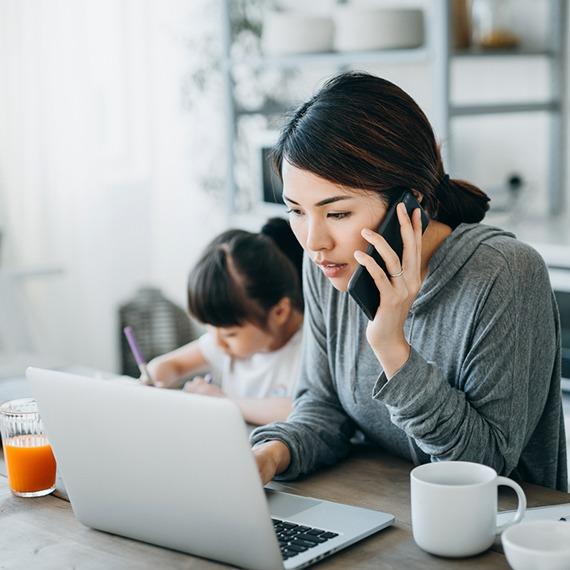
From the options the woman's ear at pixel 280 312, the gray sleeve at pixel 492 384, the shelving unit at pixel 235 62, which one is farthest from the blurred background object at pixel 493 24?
the gray sleeve at pixel 492 384

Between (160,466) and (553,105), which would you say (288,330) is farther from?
(553,105)

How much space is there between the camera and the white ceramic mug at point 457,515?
1142 mm

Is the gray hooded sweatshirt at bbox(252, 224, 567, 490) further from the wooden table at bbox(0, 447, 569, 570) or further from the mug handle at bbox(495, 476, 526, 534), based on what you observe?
the mug handle at bbox(495, 476, 526, 534)

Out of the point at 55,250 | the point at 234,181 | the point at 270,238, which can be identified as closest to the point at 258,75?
the point at 234,181

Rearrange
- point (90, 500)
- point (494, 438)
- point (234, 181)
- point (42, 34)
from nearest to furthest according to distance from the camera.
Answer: point (90, 500), point (494, 438), point (234, 181), point (42, 34)

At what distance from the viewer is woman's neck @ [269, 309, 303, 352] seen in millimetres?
2199

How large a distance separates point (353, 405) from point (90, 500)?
497 mm

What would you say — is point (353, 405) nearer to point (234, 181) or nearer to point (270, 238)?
point (270, 238)

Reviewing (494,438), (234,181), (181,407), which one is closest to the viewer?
(181,407)

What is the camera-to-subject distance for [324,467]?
5.04ft

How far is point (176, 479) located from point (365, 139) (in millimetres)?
532

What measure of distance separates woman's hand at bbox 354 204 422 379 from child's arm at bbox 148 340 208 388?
1.02 metres

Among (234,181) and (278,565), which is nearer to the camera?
(278,565)

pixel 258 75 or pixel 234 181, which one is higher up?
pixel 258 75
